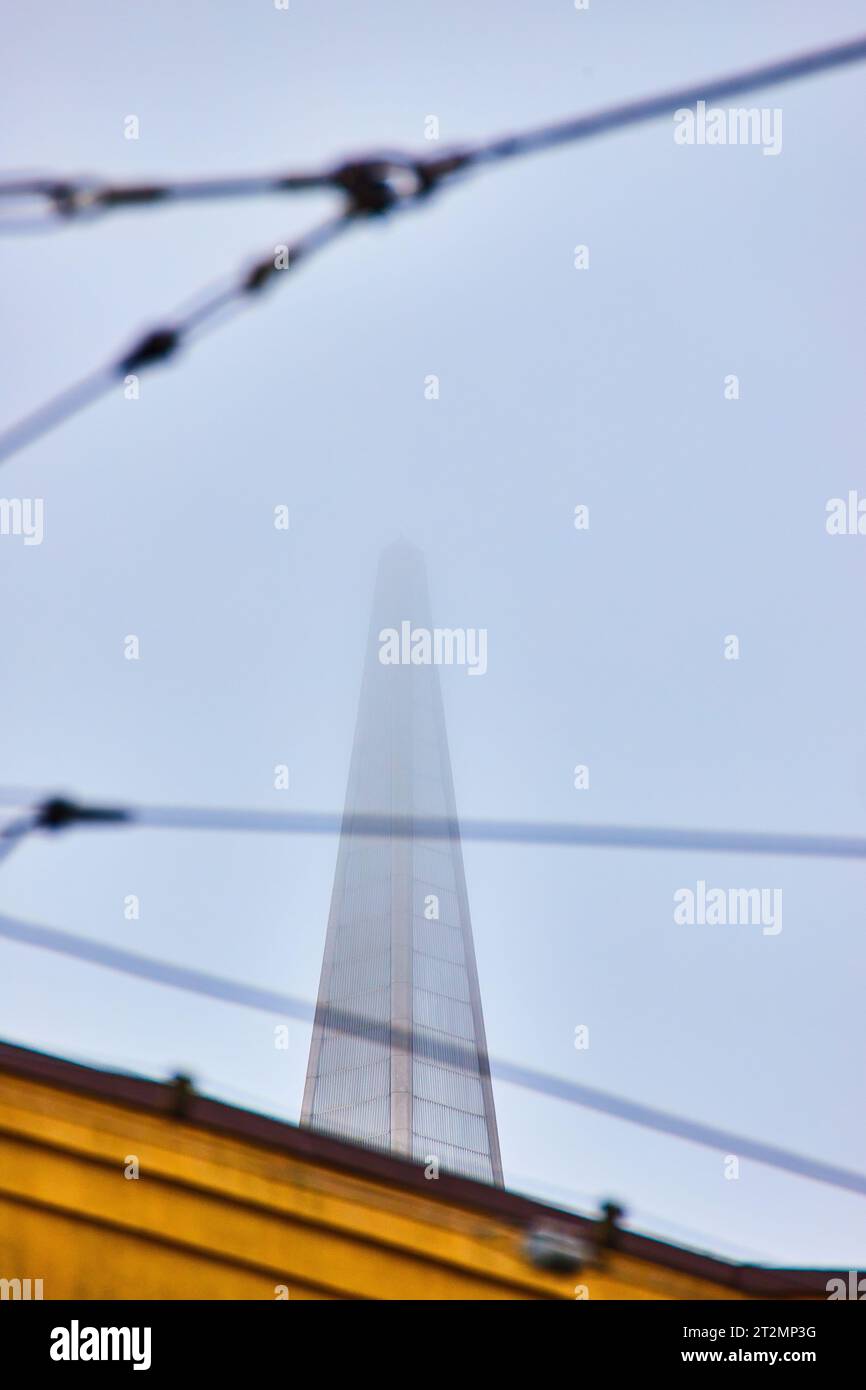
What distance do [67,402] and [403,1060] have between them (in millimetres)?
84525

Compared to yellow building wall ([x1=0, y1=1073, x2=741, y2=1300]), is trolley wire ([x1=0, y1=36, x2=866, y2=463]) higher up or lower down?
higher up

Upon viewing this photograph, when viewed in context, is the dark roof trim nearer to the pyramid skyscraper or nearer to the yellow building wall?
the yellow building wall

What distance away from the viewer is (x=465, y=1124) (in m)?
87.2

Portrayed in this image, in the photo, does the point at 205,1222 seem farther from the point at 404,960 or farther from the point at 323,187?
the point at 404,960

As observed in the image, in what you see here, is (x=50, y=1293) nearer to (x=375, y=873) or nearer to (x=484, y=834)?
(x=484, y=834)

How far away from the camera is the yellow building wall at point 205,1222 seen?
7.39 meters

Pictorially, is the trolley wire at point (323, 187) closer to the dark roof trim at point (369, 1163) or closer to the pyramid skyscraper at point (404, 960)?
the dark roof trim at point (369, 1163)

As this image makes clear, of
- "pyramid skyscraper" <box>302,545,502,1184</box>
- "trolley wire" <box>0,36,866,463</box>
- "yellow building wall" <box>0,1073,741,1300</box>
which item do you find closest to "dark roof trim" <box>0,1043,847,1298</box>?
"yellow building wall" <box>0,1073,741,1300</box>

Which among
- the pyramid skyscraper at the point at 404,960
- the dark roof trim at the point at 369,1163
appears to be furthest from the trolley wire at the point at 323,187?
the pyramid skyscraper at the point at 404,960

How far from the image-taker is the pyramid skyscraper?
86.1m

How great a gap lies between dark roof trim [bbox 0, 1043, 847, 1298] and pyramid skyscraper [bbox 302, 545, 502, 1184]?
74.7 m

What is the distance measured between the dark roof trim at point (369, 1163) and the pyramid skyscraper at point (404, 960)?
245 feet

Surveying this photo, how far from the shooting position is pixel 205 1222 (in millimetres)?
7574

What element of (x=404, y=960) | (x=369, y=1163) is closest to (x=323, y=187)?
(x=369, y=1163)
